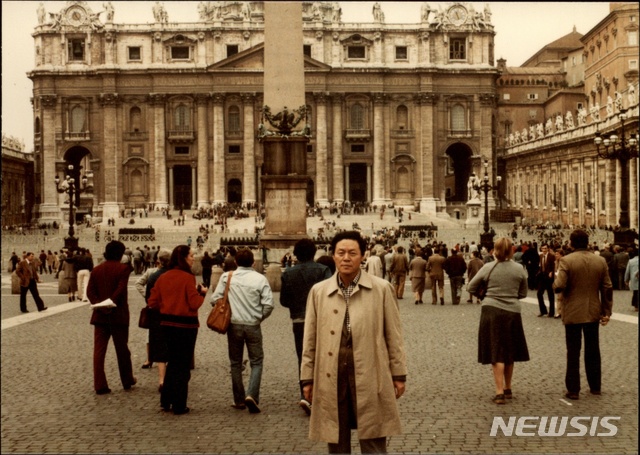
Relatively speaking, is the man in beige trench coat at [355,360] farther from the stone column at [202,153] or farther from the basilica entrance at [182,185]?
the basilica entrance at [182,185]

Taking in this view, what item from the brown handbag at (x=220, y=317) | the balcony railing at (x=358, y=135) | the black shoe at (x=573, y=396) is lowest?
the black shoe at (x=573, y=396)

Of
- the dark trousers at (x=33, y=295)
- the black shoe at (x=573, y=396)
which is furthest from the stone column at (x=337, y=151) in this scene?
the black shoe at (x=573, y=396)

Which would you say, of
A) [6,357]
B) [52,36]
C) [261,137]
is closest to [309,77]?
[52,36]

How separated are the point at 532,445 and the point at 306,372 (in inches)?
99.3

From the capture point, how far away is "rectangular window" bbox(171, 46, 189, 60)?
92125 mm

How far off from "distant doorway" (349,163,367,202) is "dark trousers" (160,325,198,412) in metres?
83.0

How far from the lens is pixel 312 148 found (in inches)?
3625

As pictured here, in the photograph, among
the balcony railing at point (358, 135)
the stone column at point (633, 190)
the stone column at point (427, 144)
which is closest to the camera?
the stone column at point (633, 190)

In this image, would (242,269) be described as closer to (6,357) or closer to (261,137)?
(6,357)

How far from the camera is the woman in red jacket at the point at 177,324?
10.0 metres

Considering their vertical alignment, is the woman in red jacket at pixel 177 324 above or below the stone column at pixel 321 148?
below

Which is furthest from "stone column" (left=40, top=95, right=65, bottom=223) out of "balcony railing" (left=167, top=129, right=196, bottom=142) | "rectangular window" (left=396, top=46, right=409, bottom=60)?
"rectangular window" (left=396, top=46, right=409, bottom=60)

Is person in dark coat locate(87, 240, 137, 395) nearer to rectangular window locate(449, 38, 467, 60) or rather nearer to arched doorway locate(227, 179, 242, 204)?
arched doorway locate(227, 179, 242, 204)

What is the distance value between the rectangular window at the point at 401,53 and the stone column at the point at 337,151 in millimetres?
6794
